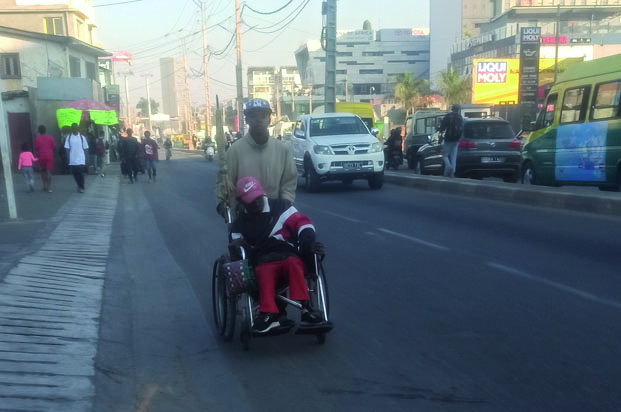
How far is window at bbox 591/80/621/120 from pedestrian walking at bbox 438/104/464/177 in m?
4.13

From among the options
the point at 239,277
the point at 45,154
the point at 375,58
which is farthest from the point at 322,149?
the point at 375,58

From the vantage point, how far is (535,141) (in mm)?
16203

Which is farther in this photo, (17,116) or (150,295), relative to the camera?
(17,116)

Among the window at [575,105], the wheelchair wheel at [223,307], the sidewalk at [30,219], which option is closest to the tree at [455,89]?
the sidewalk at [30,219]

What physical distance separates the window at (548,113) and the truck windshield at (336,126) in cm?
496

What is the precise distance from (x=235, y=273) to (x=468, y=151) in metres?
14.9

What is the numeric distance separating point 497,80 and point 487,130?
45.7m

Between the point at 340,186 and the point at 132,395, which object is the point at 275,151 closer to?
the point at 132,395

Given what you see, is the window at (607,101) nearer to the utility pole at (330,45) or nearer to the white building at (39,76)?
the utility pole at (330,45)

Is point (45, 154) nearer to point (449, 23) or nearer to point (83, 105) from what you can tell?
point (83, 105)

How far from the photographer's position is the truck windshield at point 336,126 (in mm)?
19391

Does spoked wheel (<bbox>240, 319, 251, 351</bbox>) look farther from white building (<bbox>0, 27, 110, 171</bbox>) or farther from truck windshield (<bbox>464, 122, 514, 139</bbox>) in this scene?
white building (<bbox>0, 27, 110, 171</bbox>)

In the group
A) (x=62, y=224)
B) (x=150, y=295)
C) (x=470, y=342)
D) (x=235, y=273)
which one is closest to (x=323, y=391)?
(x=235, y=273)

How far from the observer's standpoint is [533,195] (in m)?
13.9
